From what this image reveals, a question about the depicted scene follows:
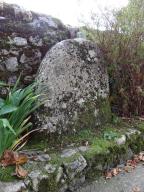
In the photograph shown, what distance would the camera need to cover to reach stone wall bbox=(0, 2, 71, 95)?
4320 mm

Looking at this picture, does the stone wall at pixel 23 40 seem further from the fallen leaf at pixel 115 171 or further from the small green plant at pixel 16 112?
the fallen leaf at pixel 115 171

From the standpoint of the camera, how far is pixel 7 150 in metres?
3.42

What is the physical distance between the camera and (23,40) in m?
4.47

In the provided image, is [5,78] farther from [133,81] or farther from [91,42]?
[133,81]

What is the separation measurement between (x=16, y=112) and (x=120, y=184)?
1468mm

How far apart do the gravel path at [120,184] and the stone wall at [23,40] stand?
5.60 ft

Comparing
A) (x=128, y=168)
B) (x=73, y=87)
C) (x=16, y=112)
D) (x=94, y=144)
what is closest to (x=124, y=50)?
(x=73, y=87)

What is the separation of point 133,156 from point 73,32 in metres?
2.10

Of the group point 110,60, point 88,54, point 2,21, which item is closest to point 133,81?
point 110,60

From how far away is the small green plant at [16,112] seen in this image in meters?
3.41

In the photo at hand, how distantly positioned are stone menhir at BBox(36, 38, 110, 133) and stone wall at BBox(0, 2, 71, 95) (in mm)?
358

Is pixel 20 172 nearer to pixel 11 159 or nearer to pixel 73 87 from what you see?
pixel 11 159

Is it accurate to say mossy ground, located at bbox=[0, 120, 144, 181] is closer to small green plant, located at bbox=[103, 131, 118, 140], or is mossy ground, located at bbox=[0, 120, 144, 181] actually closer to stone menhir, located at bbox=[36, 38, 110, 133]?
small green plant, located at bbox=[103, 131, 118, 140]

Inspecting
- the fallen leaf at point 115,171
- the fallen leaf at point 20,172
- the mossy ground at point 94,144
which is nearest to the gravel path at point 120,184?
the fallen leaf at point 115,171
